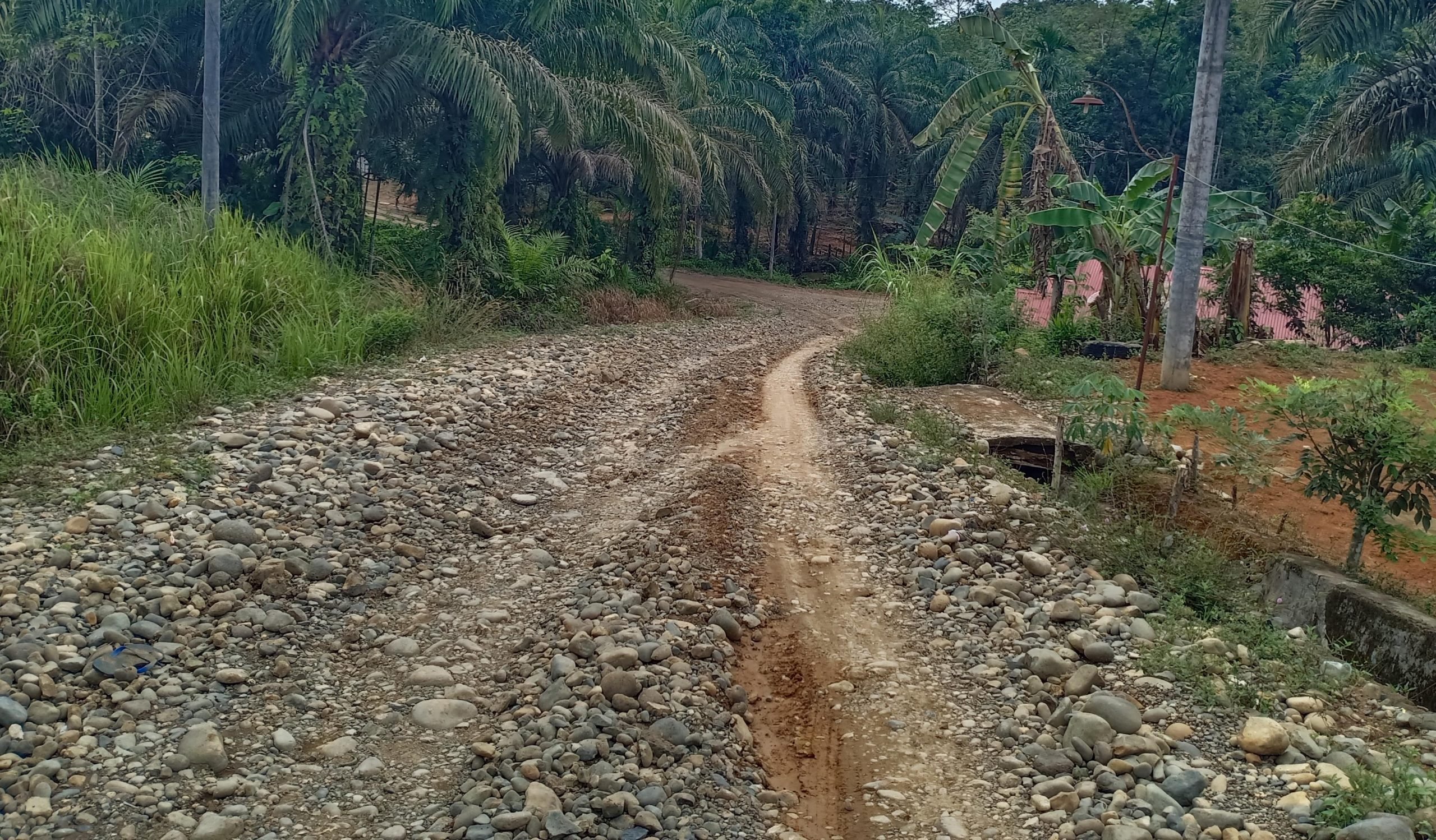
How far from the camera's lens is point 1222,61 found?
1072 cm

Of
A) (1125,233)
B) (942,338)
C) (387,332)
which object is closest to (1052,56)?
(1125,233)

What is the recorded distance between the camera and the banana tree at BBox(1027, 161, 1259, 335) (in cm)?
1362

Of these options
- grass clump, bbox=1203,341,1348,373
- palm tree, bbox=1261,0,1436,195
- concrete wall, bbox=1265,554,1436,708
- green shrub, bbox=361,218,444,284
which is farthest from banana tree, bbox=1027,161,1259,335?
concrete wall, bbox=1265,554,1436,708

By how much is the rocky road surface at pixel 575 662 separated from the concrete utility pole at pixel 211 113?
144 inches

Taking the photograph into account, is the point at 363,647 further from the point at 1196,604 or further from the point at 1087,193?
the point at 1087,193

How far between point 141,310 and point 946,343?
7311mm

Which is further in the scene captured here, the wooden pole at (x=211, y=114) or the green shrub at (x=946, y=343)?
the green shrub at (x=946, y=343)

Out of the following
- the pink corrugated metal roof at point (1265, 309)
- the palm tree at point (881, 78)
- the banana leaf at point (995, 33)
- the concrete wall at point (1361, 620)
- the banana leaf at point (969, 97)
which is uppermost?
the palm tree at point (881, 78)

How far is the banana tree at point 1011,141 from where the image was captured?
44.5 ft

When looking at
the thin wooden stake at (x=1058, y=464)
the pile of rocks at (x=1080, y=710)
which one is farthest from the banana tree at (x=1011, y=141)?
the pile of rocks at (x=1080, y=710)

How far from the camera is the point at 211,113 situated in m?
10.5

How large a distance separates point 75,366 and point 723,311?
48.1ft

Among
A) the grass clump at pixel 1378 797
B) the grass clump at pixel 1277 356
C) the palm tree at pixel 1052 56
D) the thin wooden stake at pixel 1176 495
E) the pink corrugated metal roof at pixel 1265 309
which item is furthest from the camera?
the palm tree at pixel 1052 56

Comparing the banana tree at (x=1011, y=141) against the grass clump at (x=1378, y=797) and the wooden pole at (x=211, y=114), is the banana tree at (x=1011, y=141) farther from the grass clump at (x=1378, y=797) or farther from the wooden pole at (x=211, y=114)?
the grass clump at (x=1378, y=797)
